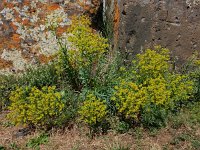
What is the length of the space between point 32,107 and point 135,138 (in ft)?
4.36

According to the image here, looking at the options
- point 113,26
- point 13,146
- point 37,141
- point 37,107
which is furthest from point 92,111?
point 113,26

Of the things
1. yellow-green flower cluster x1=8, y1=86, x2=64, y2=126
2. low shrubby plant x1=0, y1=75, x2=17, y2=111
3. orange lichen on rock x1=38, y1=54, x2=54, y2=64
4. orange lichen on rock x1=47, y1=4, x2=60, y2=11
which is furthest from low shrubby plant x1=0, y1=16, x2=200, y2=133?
orange lichen on rock x1=47, y1=4, x2=60, y2=11

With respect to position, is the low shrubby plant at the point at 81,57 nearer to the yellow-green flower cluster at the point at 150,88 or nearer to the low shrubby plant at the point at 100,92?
the low shrubby plant at the point at 100,92

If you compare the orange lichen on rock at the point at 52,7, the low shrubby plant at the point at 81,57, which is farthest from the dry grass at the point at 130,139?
the orange lichen on rock at the point at 52,7

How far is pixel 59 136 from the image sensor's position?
548 centimetres

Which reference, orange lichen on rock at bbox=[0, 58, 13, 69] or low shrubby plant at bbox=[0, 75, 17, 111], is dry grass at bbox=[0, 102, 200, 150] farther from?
orange lichen on rock at bbox=[0, 58, 13, 69]

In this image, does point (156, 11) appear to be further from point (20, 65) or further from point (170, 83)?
point (20, 65)

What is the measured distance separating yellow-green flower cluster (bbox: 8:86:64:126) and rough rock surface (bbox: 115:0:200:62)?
1.67m

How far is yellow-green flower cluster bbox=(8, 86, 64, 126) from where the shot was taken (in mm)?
5312

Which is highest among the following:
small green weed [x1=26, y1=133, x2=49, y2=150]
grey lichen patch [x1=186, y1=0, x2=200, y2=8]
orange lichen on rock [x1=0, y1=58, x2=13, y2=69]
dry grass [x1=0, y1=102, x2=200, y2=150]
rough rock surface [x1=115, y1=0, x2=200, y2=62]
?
grey lichen patch [x1=186, y1=0, x2=200, y2=8]

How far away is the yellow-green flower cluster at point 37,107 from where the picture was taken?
531 cm

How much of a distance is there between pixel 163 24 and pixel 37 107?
7.56ft

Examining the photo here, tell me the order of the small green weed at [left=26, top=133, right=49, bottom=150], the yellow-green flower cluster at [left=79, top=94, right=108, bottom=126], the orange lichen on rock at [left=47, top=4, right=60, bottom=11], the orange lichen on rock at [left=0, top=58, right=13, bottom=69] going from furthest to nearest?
the orange lichen on rock at [left=47, top=4, right=60, bottom=11], the orange lichen on rock at [left=0, top=58, right=13, bottom=69], the small green weed at [left=26, top=133, right=49, bottom=150], the yellow-green flower cluster at [left=79, top=94, right=108, bottom=126]

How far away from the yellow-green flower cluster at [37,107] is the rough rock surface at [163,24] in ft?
5.47
